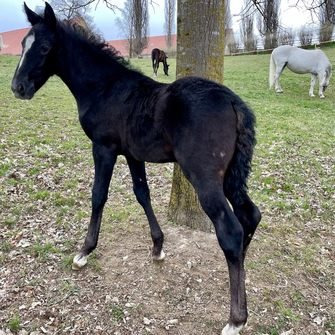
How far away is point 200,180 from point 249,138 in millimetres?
515

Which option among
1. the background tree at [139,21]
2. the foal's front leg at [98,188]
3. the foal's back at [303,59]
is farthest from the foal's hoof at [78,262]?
the foal's back at [303,59]

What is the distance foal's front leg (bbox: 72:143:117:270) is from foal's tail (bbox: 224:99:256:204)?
3.68 feet

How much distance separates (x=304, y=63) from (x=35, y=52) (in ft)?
46.7

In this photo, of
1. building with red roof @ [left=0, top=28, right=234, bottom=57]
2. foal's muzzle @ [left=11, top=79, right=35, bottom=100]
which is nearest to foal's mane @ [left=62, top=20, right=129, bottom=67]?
foal's muzzle @ [left=11, top=79, right=35, bottom=100]

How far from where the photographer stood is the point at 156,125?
2271mm

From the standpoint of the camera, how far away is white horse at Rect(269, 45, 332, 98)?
13.3 metres

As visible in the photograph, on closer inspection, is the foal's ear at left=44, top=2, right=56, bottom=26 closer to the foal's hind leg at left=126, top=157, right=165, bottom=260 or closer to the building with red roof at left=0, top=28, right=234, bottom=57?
the foal's hind leg at left=126, top=157, right=165, bottom=260

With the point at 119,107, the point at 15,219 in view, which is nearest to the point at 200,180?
the point at 119,107

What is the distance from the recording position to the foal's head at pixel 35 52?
2.52m

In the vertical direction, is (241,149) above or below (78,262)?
above

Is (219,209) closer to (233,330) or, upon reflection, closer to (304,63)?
(233,330)

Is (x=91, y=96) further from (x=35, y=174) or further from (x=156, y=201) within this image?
(x=35, y=174)

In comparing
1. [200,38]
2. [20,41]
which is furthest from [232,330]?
[20,41]

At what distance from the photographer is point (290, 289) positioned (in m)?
2.83
